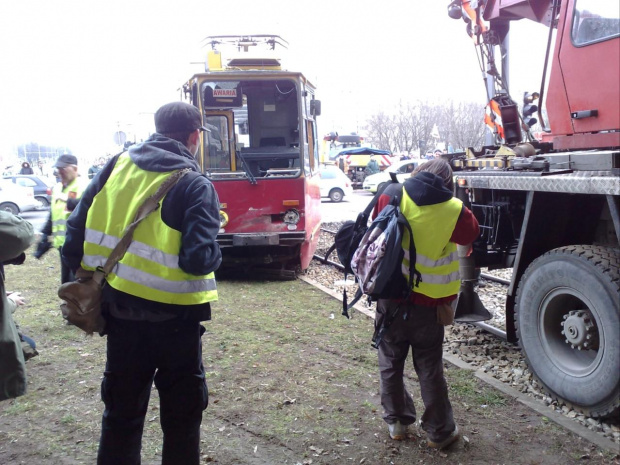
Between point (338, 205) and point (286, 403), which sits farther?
point (338, 205)

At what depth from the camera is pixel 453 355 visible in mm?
5492

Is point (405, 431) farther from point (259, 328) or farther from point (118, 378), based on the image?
point (259, 328)

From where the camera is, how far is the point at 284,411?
4.33 m

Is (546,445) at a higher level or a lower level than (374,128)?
lower

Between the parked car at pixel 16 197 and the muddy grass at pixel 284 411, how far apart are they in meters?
17.2

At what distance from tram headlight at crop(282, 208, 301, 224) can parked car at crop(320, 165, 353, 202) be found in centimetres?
1603

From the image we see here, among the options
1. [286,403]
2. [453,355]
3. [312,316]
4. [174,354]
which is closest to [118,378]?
[174,354]

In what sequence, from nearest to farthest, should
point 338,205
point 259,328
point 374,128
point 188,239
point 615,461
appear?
point 188,239 → point 615,461 → point 259,328 → point 338,205 → point 374,128

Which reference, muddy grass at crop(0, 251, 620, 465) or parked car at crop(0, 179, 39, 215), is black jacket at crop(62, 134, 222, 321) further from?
parked car at crop(0, 179, 39, 215)

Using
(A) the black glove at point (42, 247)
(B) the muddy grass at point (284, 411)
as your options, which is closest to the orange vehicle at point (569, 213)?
(B) the muddy grass at point (284, 411)

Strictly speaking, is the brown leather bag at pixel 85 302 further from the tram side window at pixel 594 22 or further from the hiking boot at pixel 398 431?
the tram side window at pixel 594 22

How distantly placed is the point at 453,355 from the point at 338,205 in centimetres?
1825

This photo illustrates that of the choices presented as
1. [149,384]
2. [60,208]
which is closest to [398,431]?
[149,384]

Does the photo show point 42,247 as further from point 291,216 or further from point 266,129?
point 266,129
